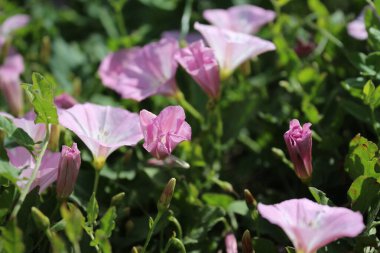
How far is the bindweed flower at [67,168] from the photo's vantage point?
1063 millimetres

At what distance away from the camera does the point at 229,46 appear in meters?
1.36

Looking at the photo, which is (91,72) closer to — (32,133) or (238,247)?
(32,133)

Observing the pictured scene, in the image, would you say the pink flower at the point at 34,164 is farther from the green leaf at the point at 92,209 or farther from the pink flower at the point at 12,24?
the pink flower at the point at 12,24

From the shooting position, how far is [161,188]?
130 centimetres

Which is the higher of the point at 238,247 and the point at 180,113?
the point at 180,113

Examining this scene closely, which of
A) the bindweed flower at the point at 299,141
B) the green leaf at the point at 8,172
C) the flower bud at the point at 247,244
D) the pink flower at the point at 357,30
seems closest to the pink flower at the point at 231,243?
the flower bud at the point at 247,244

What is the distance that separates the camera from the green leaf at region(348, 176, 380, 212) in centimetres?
103

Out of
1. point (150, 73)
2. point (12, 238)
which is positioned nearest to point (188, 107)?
point (150, 73)

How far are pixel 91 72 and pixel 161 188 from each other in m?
0.60

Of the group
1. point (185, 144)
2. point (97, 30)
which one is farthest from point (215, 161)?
point (97, 30)

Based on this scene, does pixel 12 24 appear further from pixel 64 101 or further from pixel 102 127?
pixel 102 127

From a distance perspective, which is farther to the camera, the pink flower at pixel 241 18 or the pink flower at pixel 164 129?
the pink flower at pixel 241 18

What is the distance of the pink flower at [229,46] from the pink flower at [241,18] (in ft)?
0.72

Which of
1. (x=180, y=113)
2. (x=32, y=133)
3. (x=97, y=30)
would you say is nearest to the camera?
(x=180, y=113)
